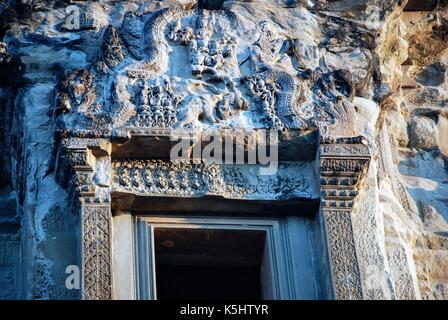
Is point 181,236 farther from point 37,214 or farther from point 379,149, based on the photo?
point 379,149

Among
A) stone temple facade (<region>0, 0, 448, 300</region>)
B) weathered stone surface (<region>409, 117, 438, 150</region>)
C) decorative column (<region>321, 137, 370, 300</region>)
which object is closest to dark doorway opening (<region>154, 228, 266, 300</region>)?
stone temple facade (<region>0, 0, 448, 300</region>)

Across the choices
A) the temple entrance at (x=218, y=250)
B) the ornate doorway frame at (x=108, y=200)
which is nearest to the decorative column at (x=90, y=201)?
the ornate doorway frame at (x=108, y=200)

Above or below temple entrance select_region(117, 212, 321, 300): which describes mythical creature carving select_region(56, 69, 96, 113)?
above

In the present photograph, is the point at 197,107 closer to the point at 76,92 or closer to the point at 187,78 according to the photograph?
the point at 187,78

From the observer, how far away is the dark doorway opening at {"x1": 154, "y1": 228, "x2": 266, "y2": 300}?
11.6 metres

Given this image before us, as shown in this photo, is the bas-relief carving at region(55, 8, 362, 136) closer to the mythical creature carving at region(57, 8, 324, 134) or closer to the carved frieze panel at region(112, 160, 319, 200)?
the mythical creature carving at region(57, 8, 324, 134)

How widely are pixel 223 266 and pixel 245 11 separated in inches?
80.5

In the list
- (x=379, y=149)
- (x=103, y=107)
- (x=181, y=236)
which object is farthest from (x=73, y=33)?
(x=379, y=149)

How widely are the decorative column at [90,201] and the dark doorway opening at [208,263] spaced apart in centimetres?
61

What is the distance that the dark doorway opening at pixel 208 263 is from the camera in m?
11.6

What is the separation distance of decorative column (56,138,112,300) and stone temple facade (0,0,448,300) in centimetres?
1

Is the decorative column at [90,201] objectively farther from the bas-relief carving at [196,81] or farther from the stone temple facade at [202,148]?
the bas-relief carving at [196,81]

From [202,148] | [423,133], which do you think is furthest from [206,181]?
[423,133]

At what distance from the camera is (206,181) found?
11.5 m
